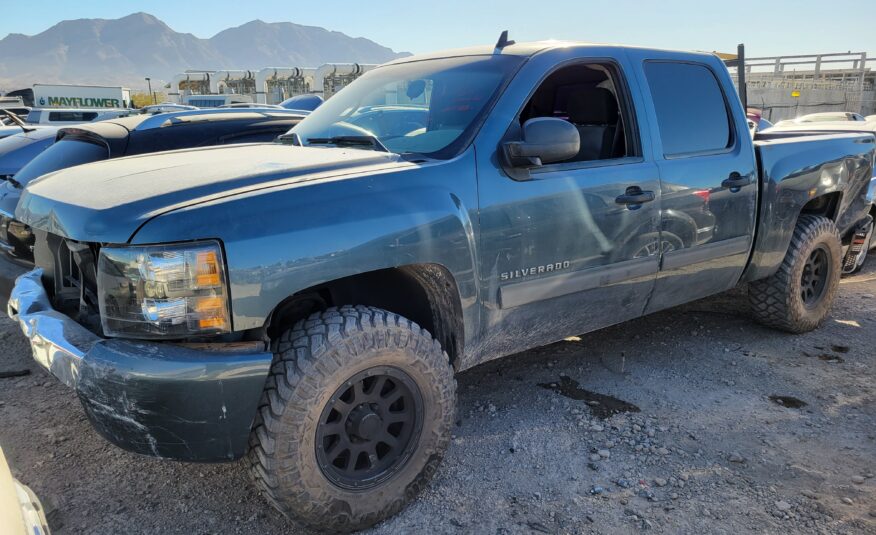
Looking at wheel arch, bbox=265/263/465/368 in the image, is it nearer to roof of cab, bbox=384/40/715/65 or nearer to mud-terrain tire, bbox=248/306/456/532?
mud-terrain tire, bbox=248/306/456/532

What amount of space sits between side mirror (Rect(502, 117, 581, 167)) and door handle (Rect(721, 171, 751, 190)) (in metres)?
1.40

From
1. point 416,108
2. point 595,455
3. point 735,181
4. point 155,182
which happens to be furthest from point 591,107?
point 155,182

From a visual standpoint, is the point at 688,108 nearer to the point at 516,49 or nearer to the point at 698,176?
the point at 698,176

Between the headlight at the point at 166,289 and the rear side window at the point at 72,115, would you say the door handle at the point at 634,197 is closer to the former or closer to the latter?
the headlight at the point at 166,289

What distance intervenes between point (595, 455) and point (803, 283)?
2715 mm

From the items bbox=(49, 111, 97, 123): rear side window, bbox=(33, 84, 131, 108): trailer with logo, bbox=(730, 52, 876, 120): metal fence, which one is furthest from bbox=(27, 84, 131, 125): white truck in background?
bbox=(730, 52, 876, 120): metal fence

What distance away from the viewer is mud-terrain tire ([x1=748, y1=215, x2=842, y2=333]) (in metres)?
A: 4.50

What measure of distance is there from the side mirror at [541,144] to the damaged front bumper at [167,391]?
4.33ft

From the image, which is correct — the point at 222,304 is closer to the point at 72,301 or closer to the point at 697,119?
the point at 72,301

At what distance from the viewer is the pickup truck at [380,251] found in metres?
2.16

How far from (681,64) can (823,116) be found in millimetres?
9635

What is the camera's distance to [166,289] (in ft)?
6.98

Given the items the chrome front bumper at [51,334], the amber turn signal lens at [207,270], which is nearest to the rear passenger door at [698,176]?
the amber turn signal lens at [207,270]

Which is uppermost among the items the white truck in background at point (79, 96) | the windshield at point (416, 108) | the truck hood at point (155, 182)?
the white truck in background at point (79, 96)
